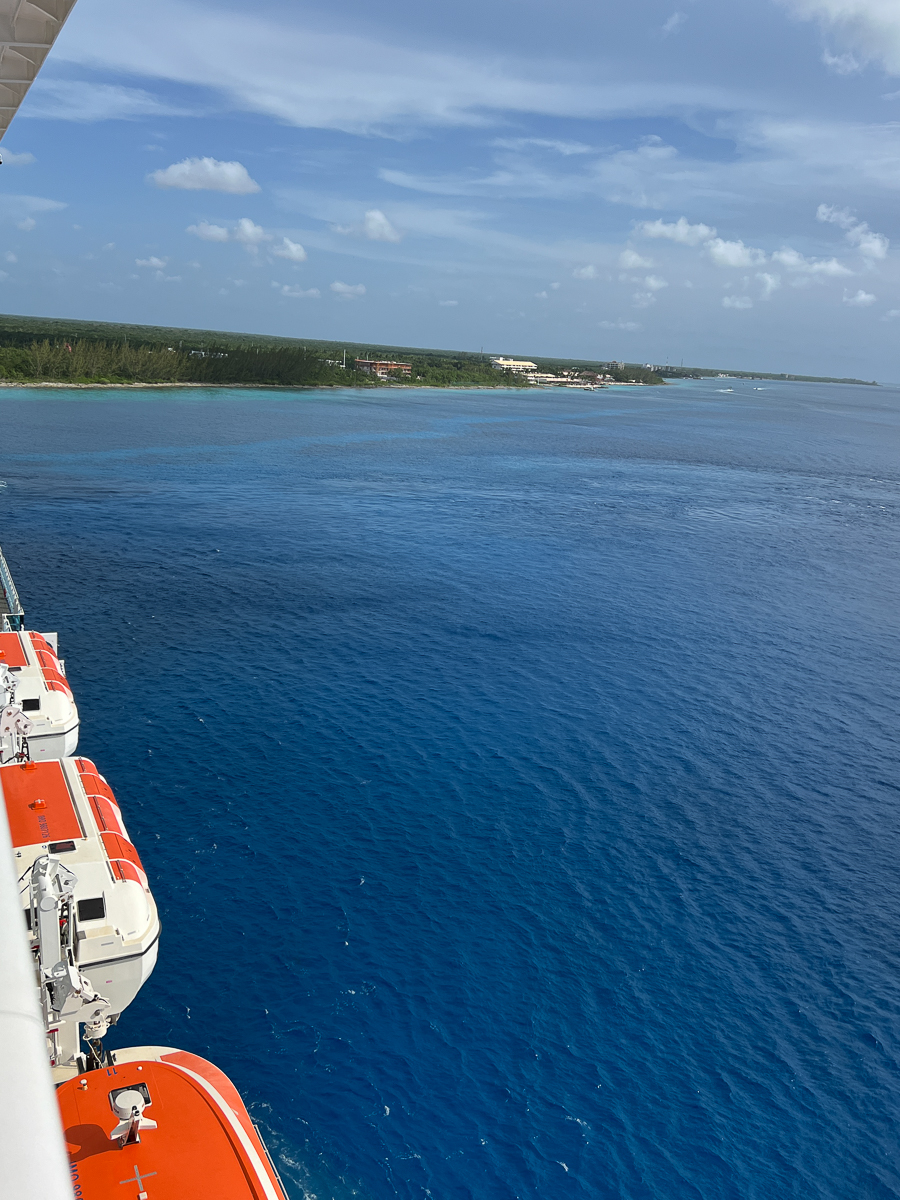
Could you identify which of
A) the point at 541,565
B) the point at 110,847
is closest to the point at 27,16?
the point at 110,847

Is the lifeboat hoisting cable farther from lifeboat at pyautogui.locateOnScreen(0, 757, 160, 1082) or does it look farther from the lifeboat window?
the lifeboat window

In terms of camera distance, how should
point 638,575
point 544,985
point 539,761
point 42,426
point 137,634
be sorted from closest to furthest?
point 544,985 → point 539,761 → point 137,634 → point 638,575 → point 42,426

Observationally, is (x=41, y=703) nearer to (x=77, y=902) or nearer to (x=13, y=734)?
(x=13, y=734)

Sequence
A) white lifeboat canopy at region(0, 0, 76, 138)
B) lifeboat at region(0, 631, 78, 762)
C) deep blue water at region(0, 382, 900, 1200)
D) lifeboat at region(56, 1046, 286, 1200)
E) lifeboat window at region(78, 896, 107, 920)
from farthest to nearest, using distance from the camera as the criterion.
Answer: lifeboat at region(0, 631, 78, 762)
deep blue water at region(0, 382, 900, 1200)
lifeboat window at region(78, 896, 107, 920)
white lifeboat canopy at region(0, 0, 76, 138)
lifeboat at region(56, 1046, 286, 1200)

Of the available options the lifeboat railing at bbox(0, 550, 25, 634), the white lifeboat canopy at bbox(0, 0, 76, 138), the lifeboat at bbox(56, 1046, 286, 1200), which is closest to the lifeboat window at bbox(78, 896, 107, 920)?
the lifeboat at bbox(56, 1046, 286, 1200)

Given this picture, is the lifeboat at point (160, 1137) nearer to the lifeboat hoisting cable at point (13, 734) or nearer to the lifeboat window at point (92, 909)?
the lifeboat window at point (92, 909)

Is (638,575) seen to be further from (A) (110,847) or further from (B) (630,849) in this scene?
(A) (110,847)
